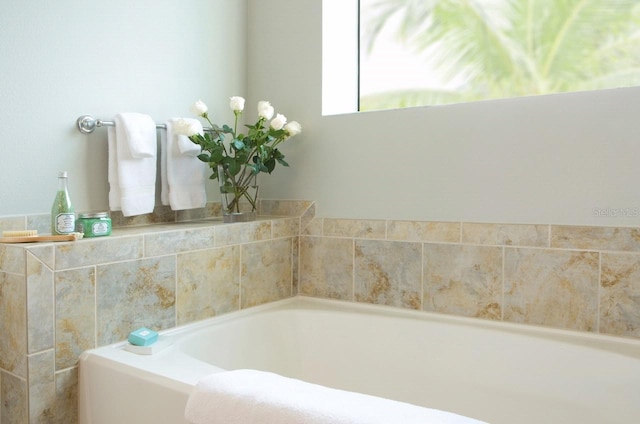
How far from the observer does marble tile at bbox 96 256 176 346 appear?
1604 mm

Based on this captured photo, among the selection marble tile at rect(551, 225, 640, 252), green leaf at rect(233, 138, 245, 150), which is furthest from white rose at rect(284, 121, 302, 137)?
marble tile at rect(551, 225, 640, 252)

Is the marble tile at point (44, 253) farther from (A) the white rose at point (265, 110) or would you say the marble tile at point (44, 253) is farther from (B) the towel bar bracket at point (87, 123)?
(A) the white rose at point (265, 110)

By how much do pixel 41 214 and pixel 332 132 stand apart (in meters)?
1.17

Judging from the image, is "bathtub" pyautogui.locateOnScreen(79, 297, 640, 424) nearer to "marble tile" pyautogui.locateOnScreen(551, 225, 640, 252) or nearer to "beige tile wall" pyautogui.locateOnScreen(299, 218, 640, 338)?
"beige tile wall" pyautogui.locateOnScreen(299, 218, 640, 338)

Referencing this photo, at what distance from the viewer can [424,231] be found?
6.81 feet

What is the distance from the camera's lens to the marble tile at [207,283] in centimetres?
186

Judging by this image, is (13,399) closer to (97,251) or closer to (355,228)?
(97,251)

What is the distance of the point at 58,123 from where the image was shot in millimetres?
1823

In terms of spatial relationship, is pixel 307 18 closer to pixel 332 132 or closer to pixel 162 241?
pixel 332 132

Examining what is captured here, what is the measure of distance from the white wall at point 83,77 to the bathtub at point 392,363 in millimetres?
638

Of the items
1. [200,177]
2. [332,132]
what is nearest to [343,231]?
[332,132]

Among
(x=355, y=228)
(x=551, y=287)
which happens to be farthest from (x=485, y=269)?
(x=355, y=228)

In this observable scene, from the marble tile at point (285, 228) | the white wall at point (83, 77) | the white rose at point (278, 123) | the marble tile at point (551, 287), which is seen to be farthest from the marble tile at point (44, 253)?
the marble tile at point (551, 287)

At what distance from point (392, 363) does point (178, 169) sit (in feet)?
3.65
